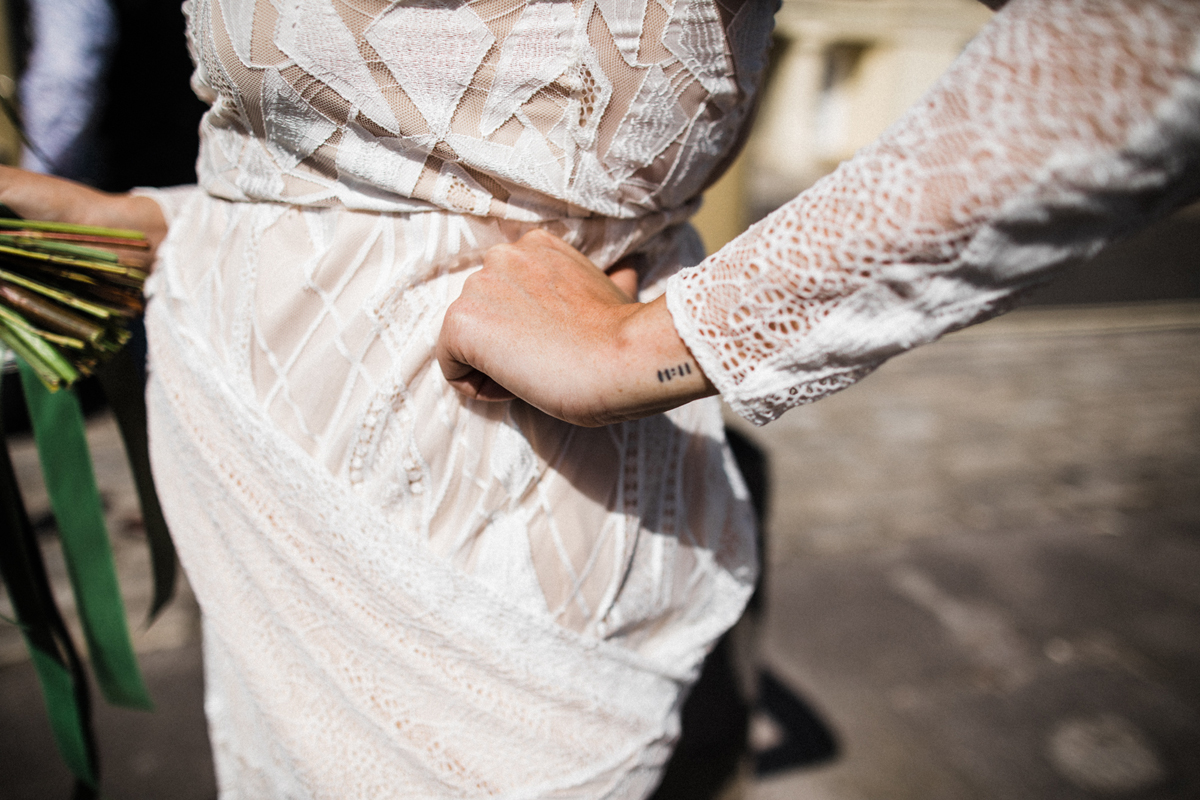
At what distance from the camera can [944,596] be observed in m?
2.89

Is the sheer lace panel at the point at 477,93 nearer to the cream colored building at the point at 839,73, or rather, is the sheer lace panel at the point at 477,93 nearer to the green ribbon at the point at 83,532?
the green ribbon at the point at 83,532

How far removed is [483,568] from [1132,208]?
0.67m

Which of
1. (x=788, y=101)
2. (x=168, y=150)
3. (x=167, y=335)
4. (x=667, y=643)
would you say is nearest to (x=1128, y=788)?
(x=667, y=643)

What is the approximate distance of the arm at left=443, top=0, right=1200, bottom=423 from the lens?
0.44 m

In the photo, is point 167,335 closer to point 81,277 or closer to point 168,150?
point 81,277

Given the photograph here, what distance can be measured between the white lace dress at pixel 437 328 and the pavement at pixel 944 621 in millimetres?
1230

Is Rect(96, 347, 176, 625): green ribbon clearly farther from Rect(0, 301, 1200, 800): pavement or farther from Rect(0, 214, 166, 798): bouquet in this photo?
Rect(0, 301, 1200, 800): pavement

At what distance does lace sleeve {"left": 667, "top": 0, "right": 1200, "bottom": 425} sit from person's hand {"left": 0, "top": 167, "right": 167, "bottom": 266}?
908 millimetres

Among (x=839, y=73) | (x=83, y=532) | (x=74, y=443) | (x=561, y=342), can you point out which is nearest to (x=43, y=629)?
(x=83, y=532)

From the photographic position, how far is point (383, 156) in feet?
2.28

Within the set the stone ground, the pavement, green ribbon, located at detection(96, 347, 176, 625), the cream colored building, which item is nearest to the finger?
green ribbon, located at detection(96, 347, 176, 625)

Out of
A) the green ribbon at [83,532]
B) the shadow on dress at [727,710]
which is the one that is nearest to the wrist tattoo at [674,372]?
the green ribbon at [83,532]

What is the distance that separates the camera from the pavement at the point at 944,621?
2107 millimetres

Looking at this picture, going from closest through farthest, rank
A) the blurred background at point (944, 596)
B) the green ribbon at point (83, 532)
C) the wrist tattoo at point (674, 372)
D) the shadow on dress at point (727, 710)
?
the wrist tattoo at point (674, 372) → the green ribbon at point (83, 532) → the shadow on dress at point (727, 710) → the blurred background at point (944, 596)
